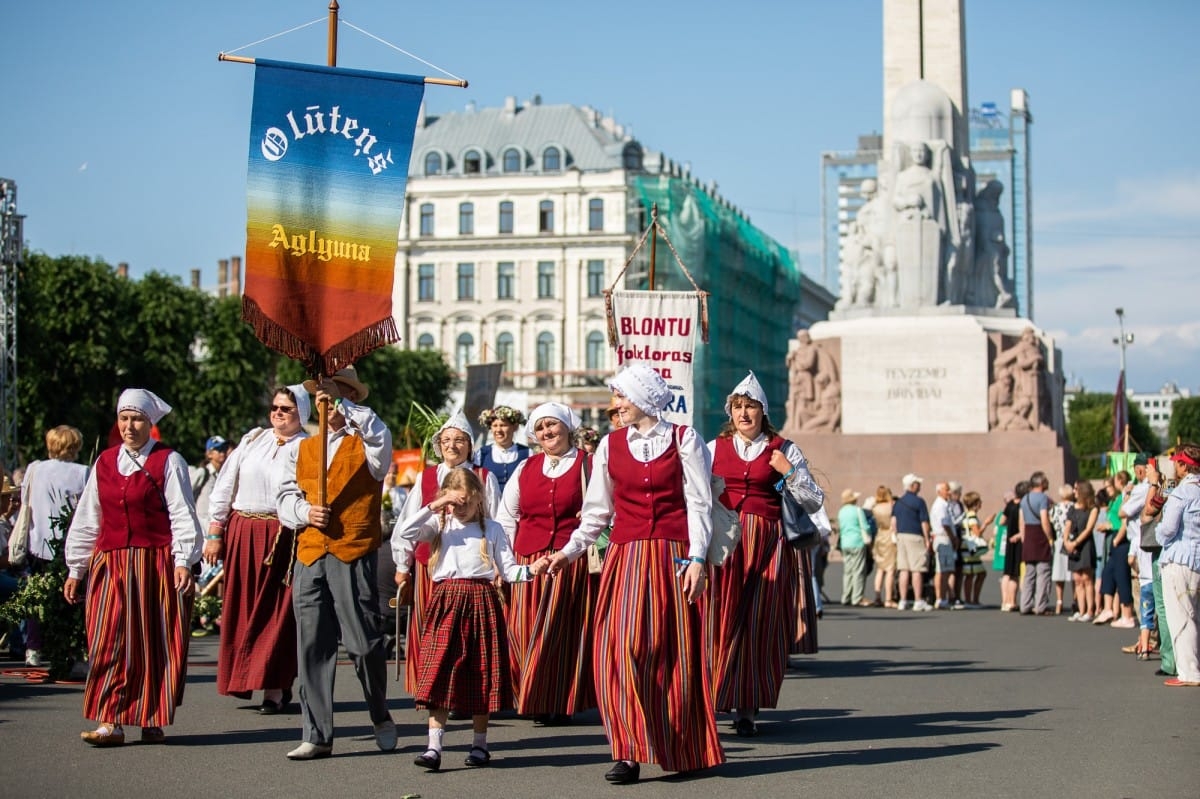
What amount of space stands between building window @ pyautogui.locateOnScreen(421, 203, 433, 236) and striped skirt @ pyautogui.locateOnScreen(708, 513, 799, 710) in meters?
84.8

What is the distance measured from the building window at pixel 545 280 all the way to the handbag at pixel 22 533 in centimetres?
8016

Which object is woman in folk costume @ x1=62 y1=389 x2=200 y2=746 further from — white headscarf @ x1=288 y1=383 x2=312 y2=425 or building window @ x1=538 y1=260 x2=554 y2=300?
building window @ x1=538 y1=260 x2=554 y2=300

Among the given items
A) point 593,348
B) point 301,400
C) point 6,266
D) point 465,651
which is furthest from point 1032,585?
point 593,348

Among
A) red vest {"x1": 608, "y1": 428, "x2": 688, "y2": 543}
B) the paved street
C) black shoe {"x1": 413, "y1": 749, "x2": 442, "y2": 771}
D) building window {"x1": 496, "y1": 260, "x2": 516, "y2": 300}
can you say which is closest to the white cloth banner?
the paved street

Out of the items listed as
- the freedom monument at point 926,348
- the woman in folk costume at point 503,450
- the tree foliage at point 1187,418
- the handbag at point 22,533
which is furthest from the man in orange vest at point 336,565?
the tree foliage at point 1187,418

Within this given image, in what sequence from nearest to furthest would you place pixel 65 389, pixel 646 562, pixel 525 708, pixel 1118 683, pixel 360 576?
1. pixel 646 562
2. pixel 360 576
3. pixel 525 708
4. pixel 1118 683
5. pixel 65 389

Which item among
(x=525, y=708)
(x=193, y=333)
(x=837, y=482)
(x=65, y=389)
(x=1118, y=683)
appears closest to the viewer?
(x=525, y=708)

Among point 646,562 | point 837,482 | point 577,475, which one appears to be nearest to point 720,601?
point 577,475

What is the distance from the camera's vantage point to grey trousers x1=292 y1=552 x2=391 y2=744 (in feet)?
30.7

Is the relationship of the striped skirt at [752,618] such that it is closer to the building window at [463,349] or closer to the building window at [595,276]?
the building window at [595,276]

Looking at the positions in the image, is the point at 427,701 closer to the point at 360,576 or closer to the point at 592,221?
the point at 360,576

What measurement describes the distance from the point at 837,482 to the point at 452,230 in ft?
210

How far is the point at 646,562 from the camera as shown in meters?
8.84

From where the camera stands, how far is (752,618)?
1086 cm
